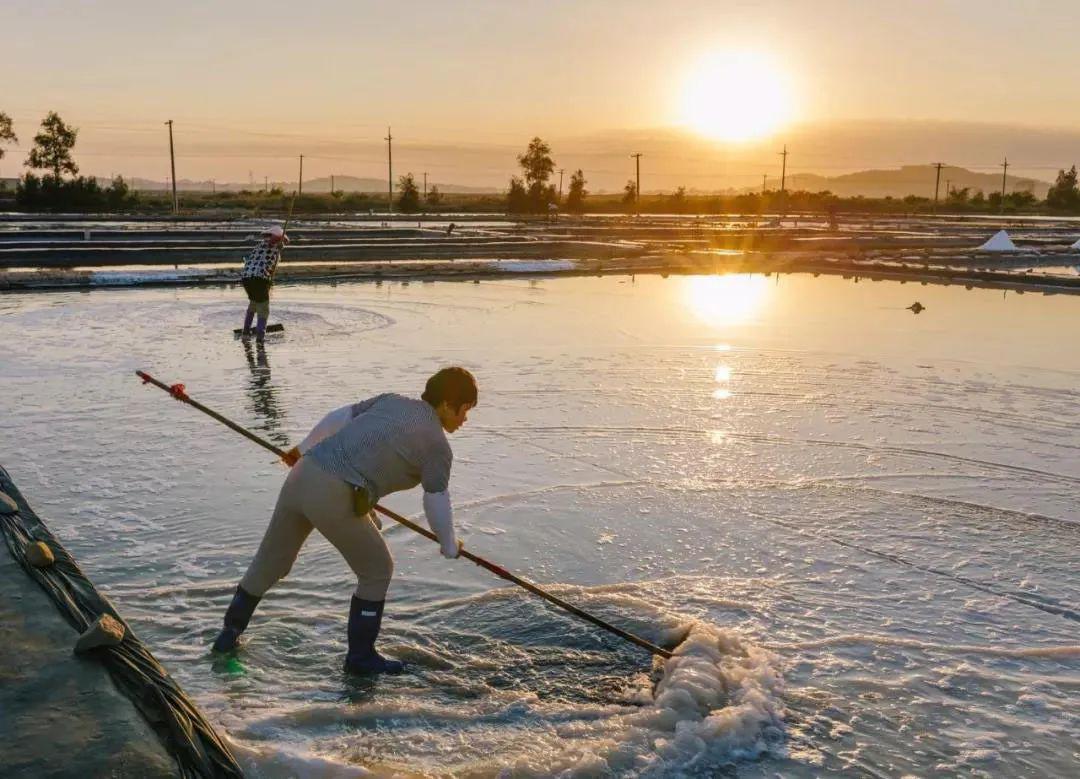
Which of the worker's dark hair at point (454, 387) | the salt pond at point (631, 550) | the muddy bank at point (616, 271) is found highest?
the worker's dark hair at point (454, 387)

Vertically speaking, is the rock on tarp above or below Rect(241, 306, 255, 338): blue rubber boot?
above

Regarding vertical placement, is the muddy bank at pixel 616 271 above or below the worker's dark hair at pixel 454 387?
below

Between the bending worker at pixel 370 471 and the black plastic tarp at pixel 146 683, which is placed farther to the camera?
the bending worker at pixel 370 471

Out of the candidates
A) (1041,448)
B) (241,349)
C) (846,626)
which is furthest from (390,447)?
(241,349)

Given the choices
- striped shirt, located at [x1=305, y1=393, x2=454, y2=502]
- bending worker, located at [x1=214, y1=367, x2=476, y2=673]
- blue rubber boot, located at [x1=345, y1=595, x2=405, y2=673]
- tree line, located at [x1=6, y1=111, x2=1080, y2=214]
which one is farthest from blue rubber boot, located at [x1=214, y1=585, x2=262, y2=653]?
tree line, located at [x1=6, y1=111, x2=1080, y2=214]

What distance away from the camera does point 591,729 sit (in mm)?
3820

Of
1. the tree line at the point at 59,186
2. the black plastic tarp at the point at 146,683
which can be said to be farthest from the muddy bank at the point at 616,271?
the tree line at the point at 59,186

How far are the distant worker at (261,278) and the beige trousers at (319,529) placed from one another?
8.48 meters

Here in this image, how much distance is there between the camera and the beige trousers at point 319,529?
12.5 feet

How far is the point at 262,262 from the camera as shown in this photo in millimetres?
12031

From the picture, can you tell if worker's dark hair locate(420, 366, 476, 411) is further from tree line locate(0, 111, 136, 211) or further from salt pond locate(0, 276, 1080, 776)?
tree line locate(0, 111, 136, 211)

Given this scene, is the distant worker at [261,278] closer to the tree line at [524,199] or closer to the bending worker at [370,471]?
the bending worker at [370,471]

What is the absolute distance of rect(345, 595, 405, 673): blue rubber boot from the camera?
13.1ft

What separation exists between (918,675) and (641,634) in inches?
50.5
